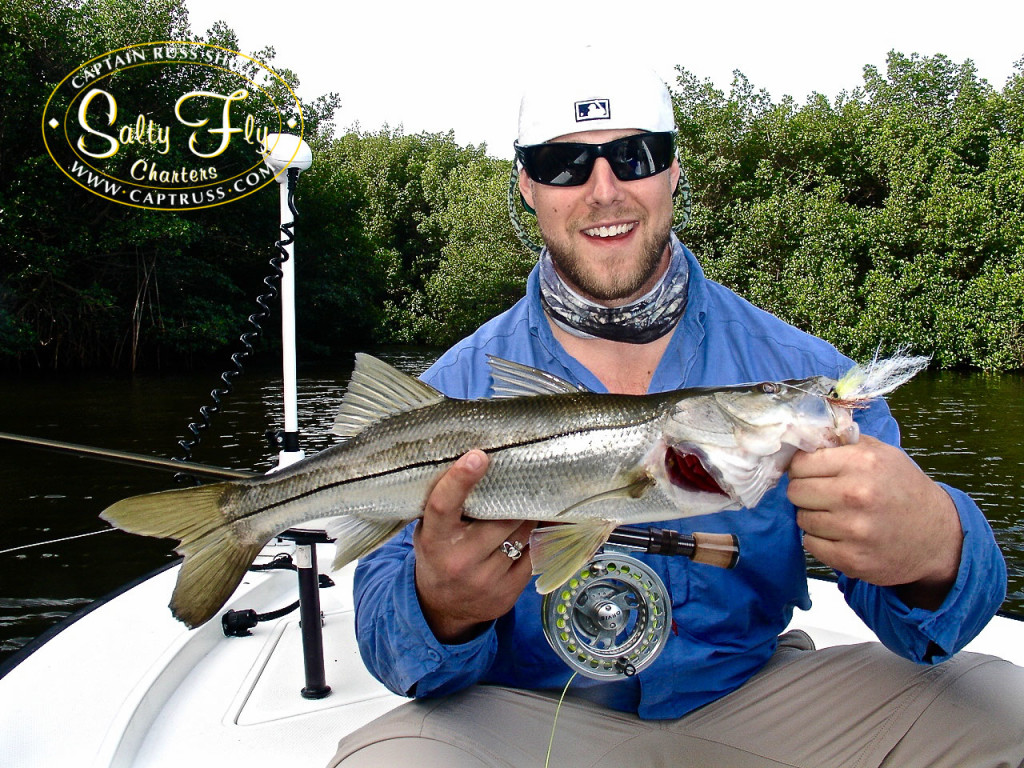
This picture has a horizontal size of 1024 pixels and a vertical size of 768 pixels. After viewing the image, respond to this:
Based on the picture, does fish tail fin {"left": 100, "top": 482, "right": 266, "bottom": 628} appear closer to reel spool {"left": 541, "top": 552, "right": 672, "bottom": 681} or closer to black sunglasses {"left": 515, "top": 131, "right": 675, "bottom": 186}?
reel spool {"left": 541, "top": 552, "right": 672, "bottom": 681}

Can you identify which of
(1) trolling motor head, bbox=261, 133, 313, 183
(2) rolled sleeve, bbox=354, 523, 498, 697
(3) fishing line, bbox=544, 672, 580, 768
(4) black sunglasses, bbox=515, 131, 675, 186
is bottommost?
(3) fishing line, bbox=544, 672, 580, 768

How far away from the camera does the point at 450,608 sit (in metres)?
2.12

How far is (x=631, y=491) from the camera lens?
196 centimetres

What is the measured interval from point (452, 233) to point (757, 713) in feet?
115

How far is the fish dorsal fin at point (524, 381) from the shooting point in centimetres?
221

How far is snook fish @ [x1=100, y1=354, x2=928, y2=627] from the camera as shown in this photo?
6.07 ft

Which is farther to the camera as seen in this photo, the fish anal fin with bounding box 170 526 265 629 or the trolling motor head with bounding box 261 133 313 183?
the trolling motor head with bounding box 261 133 313 183

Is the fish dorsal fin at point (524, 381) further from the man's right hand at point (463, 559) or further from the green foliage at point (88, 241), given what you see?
the green foliage at point (88, 241)

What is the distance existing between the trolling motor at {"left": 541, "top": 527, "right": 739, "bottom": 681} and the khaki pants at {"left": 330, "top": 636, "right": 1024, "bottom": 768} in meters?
0.17

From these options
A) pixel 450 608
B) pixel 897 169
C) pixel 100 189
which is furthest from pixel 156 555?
pixel 897 169

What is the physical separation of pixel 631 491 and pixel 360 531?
72 centimetres

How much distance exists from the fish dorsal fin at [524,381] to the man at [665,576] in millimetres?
365

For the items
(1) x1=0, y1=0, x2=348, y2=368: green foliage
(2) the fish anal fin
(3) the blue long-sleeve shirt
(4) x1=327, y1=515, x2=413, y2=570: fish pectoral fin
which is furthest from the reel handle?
(1) x1=0, y1=0, x2=348, y2=368: green foliage

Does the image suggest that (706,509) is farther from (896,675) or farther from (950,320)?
(950,320)
